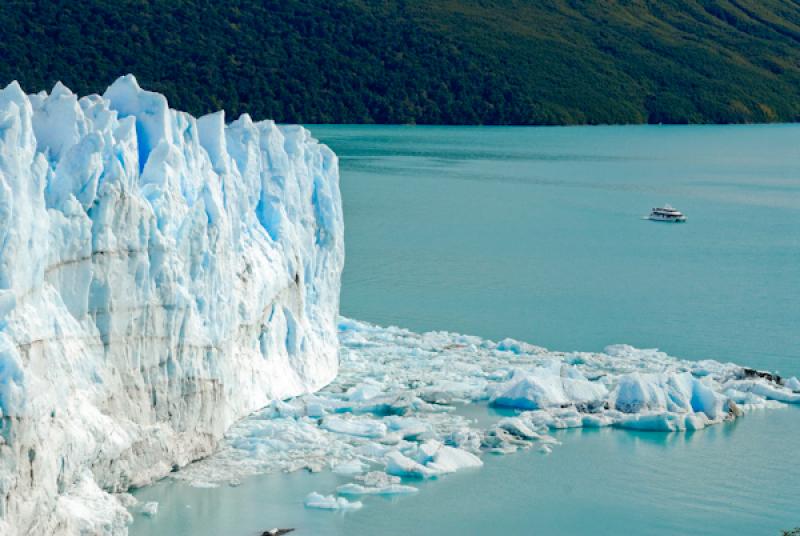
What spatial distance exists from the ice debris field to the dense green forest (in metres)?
82.8

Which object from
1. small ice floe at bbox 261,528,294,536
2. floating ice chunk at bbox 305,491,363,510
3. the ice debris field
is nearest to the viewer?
small ice floe at bbox 261,528,294,536

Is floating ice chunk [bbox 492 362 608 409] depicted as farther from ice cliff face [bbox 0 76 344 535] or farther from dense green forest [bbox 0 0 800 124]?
dense green forest [bbox 0 0 800 124]

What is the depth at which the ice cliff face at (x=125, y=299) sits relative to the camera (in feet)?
50.4

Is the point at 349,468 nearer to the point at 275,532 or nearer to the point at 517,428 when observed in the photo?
the point at 275,532

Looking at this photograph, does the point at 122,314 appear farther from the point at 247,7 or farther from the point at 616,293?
the point at 247,7

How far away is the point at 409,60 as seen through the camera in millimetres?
130500

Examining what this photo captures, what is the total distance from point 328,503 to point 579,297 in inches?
878

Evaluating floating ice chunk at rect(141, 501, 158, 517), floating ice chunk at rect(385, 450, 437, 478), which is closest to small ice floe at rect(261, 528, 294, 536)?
floating ice chunk at rect(141, 501, 158, 517)

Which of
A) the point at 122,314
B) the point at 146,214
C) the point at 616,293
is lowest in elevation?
the point at 616,293

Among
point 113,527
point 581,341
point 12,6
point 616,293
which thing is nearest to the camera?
point 113,527

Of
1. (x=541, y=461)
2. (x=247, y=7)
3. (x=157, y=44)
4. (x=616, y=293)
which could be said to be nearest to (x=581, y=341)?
(x=616, y=293)

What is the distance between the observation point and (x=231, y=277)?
21.1 meters

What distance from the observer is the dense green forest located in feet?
377

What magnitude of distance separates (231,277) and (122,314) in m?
3.25
